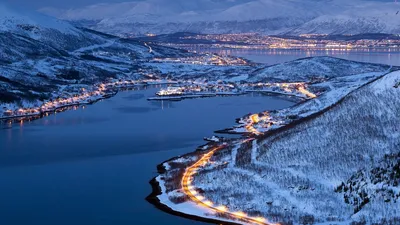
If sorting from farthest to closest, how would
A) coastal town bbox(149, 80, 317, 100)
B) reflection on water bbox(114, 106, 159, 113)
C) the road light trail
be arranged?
coastal town bbox(149, 80, 317, 100), reflection on water bbox(114, 106, 159, 113), the road light trail

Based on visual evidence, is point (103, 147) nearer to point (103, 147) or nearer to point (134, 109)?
point (103, 147)

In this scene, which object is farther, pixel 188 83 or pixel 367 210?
pixel 188 83

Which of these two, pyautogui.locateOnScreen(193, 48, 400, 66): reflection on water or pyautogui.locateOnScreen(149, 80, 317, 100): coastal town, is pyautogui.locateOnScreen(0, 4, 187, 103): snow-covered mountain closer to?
pyautogui.locateOnScreen(149, 80, 317, 100): coastal town

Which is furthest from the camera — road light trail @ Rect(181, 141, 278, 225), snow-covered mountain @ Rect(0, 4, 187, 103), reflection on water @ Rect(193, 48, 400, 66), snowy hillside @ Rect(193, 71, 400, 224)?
reflection on water @ Rect(193, 48, 400, 66)

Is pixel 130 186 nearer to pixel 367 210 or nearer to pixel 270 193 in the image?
pixel 270 193

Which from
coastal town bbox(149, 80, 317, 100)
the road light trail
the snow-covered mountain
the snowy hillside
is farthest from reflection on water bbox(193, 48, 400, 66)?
Result: the road light trail

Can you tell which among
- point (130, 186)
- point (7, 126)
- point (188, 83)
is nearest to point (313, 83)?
point (188, 83)

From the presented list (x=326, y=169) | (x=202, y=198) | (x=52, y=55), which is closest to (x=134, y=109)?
(x=202, y=198)

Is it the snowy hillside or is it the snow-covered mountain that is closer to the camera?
the snowy hillside

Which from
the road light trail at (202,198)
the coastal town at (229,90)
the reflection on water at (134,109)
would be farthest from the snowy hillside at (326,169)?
the coastal town at (229,90)
